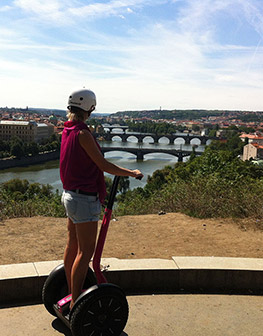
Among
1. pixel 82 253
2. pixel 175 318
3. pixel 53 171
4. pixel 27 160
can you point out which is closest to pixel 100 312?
pixel 82 253

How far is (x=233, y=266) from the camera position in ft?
8.73

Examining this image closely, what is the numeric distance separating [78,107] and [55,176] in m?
36.9

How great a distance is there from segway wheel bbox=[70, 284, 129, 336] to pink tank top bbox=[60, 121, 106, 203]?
46cm

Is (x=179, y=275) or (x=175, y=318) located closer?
(x=175, y=318)

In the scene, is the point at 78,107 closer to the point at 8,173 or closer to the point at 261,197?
the point at 261,197

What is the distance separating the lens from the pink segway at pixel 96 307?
192cm

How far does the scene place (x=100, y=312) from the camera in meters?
1.97

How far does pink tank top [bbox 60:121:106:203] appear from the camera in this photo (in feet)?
6.28

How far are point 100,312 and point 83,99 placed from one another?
940mm

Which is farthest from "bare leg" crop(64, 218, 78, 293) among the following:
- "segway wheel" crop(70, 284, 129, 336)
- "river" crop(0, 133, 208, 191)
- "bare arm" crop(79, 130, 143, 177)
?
"river" crop(0, 133, 208, 191)

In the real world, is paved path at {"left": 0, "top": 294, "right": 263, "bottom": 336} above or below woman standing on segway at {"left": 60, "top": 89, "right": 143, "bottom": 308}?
below

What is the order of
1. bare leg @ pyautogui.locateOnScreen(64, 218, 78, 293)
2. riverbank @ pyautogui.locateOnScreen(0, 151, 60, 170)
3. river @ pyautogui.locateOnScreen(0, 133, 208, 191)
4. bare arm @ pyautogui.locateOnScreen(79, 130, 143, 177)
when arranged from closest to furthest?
bare arm @ pyautogui.locateOnScreen(79, 130, 143, 177)
bare leg @ pyautogui.locateOnScreen(64, 218, 78, 293)
river @ pyautogui.locateOnScreen(0, 133, 208, 191)
riverbank @ pyautogui.locateOnScreen(0, 151, 60, 170)

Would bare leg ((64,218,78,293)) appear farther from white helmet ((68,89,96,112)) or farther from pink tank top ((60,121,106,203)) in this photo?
white helmet ((68,89,96,112))

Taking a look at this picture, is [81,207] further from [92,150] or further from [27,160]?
[27,160]
